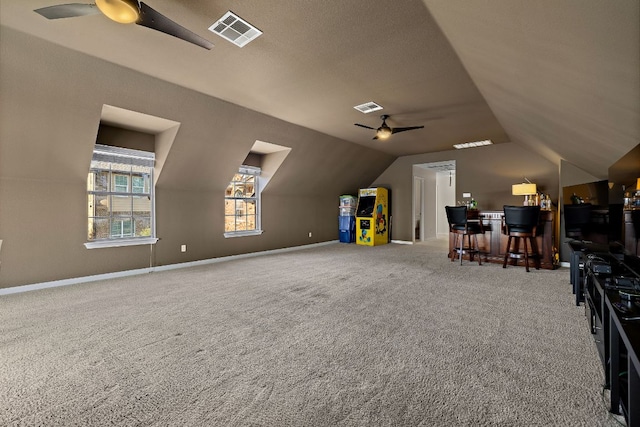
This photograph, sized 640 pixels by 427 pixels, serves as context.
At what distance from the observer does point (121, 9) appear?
1.96 meters

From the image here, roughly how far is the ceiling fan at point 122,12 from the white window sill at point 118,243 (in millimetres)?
3417

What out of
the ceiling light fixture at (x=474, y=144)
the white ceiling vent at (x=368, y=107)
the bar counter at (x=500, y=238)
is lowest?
the bar counter at (x=500, y=238)

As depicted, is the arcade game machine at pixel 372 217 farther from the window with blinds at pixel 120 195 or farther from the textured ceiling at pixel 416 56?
the window with blinds at pixel 120 195

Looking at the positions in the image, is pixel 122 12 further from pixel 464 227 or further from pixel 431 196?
pixel 431 196

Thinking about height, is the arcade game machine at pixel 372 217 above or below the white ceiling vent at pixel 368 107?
below

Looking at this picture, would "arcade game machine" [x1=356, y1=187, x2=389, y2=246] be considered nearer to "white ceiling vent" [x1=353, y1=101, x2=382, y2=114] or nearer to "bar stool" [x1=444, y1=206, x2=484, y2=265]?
"bar stool" [x1=444, y1=206, x2=484, y2=265]

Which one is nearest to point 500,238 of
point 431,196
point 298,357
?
point 431,196

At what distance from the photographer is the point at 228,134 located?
202 inches

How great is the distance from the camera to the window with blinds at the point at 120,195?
15.1 ft

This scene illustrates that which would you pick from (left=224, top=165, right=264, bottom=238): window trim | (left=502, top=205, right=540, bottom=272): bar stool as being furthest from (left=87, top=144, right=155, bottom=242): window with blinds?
(left=502, top=205, right=540, bottom=272): bar stool

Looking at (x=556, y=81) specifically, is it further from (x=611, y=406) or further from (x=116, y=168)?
(x=116, y=168)

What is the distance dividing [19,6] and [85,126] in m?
1.70

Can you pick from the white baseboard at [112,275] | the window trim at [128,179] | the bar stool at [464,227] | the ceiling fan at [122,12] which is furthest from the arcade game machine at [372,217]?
the ceiling fan at [122,12]

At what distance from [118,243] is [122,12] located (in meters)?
3.85
